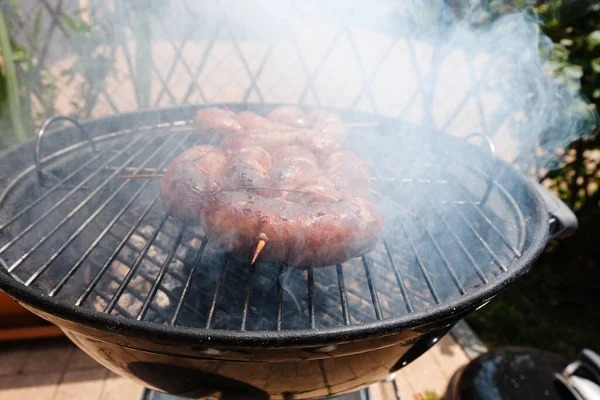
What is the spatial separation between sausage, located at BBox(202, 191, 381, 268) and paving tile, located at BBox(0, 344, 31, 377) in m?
2.18

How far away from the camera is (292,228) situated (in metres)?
1.49

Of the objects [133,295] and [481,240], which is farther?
[133,295]

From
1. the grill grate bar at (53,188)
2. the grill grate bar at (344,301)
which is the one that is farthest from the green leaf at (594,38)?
the grill grate bar at (53,188)

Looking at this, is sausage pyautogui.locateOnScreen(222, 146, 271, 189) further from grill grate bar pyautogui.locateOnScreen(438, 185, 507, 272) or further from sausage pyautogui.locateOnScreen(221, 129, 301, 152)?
grill grate bar pyautogui.locateOnScreen(438, 185, 507, 272)

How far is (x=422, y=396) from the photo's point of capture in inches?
109

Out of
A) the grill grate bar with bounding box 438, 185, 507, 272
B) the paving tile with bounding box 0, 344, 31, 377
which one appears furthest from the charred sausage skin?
the paving tile with bounding box 0, 344, 31, 377

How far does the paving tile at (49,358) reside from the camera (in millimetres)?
2771

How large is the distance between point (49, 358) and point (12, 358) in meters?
0.23

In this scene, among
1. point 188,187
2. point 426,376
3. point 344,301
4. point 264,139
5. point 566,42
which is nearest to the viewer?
point 344,301

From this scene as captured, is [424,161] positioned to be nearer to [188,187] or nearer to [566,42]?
[188,187]

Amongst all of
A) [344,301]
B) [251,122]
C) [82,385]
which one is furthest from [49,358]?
[344,301]

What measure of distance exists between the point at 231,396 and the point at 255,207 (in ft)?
2.46

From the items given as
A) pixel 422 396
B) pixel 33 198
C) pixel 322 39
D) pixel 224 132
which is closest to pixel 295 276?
pixel 224 132

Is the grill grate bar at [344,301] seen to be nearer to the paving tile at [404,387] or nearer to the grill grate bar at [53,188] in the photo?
the grill grate bar at [53,188]
